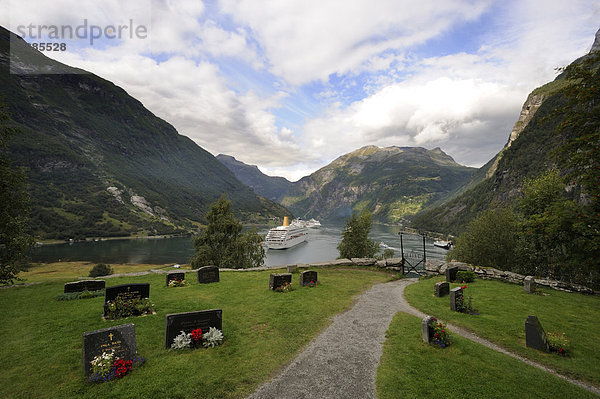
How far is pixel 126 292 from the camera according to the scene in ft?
42.9

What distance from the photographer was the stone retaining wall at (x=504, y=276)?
1925 centimetres

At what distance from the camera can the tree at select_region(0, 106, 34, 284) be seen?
49.7 ft

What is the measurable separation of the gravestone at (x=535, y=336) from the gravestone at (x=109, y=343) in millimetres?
15056

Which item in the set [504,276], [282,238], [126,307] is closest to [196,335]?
[126,307]

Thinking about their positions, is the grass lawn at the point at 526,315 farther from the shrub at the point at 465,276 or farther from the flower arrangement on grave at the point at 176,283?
the flower arrangement on grave at the point at 176,283

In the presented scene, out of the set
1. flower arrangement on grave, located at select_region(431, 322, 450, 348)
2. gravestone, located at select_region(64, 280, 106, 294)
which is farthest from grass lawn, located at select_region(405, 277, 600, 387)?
gravestone, located at select_region(64, 280, 106, 294)

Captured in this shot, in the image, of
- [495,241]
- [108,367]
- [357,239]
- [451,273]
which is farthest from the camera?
[357,239]

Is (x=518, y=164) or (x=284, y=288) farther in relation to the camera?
(x=518, y=164)

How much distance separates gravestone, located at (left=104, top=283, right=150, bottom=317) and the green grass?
12.4 meters

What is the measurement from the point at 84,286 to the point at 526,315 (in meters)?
26.3

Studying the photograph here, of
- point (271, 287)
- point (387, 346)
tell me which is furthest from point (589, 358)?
point (271, 287)

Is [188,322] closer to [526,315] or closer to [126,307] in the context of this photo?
[126,307]

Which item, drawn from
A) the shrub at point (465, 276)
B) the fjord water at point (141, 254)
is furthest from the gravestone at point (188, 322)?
the fjord water at point (141, 254)

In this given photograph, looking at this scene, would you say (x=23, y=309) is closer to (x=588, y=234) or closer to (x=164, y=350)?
(x=164, y=350)
